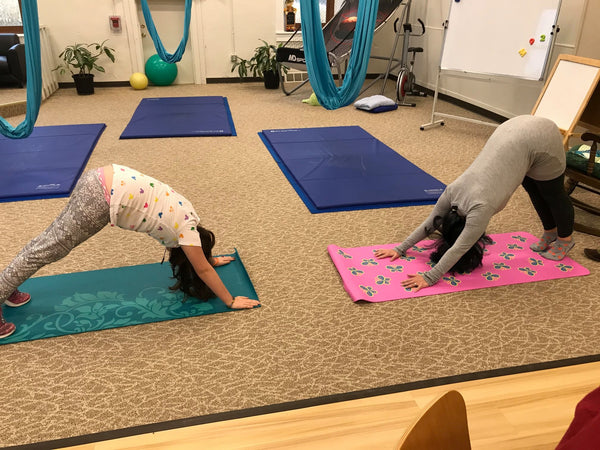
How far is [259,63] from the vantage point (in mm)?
7023

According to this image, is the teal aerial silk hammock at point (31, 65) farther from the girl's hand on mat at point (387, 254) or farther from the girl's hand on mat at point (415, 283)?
the girl's hand on mat at point (415, 283)

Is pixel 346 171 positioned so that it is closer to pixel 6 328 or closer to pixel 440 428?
pixel 6 328

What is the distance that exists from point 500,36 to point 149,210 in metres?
3.87

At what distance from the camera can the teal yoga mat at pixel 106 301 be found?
209 centimetres

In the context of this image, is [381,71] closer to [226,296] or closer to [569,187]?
[569,187]

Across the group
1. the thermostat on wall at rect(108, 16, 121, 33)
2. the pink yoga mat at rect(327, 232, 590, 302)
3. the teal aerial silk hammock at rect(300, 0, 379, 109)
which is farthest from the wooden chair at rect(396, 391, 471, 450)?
the thermostat on wall at rect(108, 16, 121, 33)

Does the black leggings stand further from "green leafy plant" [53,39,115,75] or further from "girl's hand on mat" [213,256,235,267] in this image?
"green leafy plant" [53,39,115,75]

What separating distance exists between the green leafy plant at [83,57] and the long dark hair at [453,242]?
577cm

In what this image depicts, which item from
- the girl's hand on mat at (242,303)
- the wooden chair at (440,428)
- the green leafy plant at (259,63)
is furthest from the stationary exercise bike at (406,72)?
the wooden chair at (440,428)

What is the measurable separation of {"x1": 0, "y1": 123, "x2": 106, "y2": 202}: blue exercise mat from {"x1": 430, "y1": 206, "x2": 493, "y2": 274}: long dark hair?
2539 millimetres

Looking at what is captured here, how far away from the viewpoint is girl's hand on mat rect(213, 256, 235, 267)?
255cm

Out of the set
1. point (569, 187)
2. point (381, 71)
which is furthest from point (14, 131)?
point (381, 71)

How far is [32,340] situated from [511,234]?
8.61ft

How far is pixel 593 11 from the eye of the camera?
3.37 m
